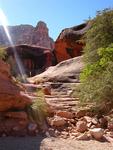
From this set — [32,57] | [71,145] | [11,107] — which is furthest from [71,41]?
[71,145]

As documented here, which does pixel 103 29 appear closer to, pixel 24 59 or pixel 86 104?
pixel 86 104

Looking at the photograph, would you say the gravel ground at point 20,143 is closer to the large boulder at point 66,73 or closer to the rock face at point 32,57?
the large boulder at point 66,73

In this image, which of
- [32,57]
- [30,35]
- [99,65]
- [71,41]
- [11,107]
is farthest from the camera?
[30,35]

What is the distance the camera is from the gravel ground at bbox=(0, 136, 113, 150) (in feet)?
35.6

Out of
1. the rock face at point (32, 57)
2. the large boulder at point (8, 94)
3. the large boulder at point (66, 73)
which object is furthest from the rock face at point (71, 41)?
the large boulder at point (8, 94)

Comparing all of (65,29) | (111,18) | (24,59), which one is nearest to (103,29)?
(111,18)

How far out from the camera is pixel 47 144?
11.2 m

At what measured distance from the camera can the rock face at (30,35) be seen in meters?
82.6

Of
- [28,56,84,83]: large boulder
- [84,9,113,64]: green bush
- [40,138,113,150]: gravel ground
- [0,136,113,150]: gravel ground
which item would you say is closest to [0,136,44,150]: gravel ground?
[0,136,113,150]: gravel ground

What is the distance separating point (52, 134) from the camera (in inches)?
514

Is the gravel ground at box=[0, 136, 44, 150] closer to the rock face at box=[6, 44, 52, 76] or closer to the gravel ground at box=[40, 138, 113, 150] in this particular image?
the gravel ground at box=[40, 138, 113, 150]

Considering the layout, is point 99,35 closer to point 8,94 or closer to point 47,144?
point 8,94

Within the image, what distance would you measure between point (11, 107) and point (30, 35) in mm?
78430

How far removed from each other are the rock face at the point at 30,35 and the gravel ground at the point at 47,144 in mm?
64584
